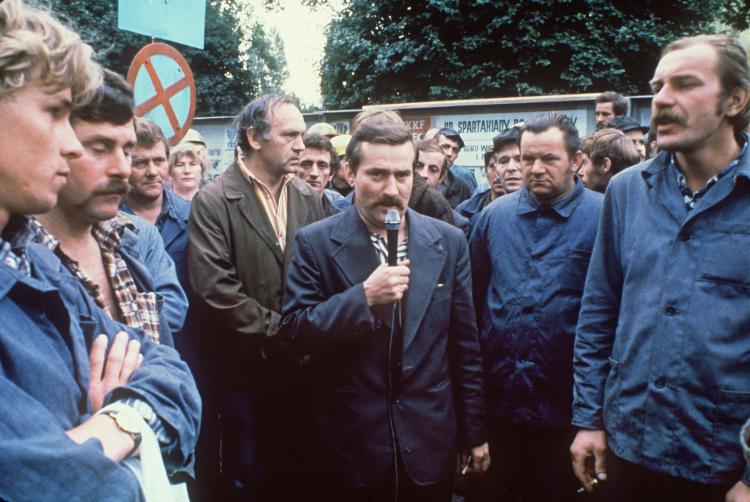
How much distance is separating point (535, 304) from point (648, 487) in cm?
118

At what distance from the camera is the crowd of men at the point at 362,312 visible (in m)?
1.60

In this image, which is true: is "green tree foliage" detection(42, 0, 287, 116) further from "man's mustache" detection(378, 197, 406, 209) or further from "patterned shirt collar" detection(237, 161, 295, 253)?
"man's mustache" detection(378, 197, 406, 209)

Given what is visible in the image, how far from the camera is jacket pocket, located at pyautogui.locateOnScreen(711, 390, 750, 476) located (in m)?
2.49

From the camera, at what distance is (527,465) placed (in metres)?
3.84

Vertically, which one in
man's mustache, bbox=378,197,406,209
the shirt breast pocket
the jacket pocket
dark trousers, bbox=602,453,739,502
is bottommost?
dark trousers, bbox=602,453,739,502

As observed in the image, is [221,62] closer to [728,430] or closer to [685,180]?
[685,180]

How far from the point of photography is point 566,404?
3.70m

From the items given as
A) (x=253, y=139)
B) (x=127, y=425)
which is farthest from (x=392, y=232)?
(x=253, y=139)

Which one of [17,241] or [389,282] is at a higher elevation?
[17,241]

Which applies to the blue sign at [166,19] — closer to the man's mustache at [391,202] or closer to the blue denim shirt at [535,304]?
the man's mustache at [391,202]

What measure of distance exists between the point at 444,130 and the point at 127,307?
6.37m

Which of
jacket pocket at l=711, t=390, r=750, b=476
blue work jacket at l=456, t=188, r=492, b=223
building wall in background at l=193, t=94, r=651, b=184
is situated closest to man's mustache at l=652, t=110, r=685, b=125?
jacket pocket at l=711, t=390, r=750, b=476

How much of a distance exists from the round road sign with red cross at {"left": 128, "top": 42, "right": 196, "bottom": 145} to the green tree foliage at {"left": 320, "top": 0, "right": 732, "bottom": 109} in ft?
47.9

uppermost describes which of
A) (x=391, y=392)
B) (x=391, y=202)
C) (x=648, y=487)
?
(x=391, y=202)
